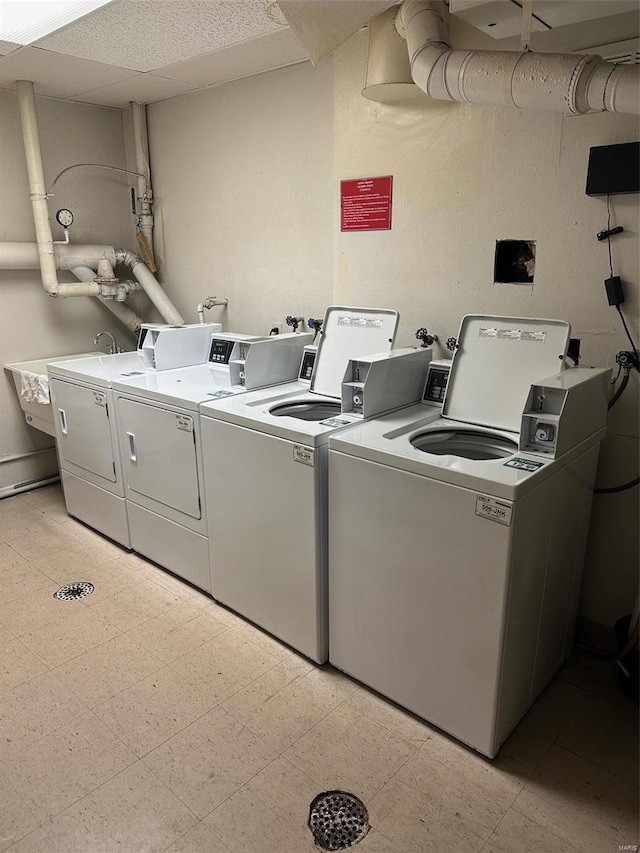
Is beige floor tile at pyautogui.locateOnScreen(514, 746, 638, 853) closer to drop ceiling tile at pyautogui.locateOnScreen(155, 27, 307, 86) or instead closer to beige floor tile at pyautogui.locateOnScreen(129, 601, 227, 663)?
beige floor tile at pyautogui.locateOnScreen(129, 601, 227, 663)

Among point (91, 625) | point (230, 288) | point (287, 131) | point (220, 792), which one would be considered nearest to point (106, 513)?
point (91, 625)

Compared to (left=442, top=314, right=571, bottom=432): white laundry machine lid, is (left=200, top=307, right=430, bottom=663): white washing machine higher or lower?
lower

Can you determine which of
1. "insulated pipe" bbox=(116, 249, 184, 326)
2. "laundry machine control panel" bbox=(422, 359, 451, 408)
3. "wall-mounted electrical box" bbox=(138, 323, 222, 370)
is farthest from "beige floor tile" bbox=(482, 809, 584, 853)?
"insulated pipe" bbox=(116, 249, 184, 326)

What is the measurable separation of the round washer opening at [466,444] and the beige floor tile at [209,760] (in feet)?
3.95

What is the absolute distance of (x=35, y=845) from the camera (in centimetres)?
162

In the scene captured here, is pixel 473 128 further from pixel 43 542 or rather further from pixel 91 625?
pixel 43 542

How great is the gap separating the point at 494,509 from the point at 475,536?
116mm

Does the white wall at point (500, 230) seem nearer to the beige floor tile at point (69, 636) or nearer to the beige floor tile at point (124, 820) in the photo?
the beige floor tile at point (124, 820)

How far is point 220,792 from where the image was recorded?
1.78 meters

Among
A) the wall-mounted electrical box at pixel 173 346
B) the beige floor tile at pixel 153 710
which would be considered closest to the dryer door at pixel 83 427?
the wall-mounted electrical box at pixel 173 346

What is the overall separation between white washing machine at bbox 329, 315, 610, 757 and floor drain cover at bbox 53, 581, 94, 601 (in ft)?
4.52

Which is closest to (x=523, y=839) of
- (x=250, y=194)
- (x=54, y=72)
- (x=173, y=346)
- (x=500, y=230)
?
(x=500, y=230)

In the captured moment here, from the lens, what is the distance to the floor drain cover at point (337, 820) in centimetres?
163

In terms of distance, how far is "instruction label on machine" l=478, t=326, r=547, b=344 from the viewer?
86.6 inches
